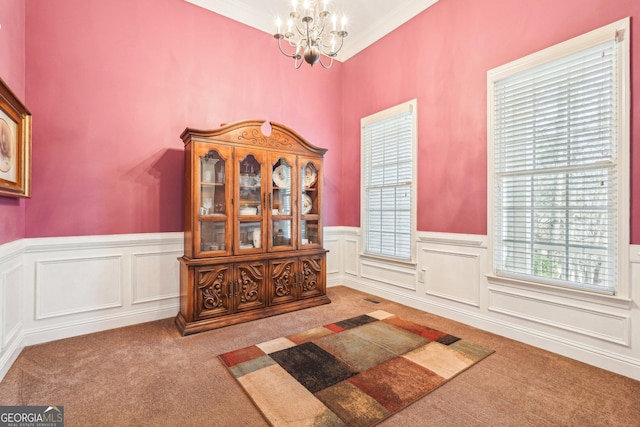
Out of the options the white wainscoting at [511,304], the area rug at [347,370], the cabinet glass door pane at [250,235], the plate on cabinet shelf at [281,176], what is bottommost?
the area rug at [347,370]

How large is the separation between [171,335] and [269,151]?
2.10m

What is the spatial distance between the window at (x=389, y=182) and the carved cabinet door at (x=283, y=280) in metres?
1.24

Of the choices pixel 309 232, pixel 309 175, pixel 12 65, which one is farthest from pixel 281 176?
pixel 12 65

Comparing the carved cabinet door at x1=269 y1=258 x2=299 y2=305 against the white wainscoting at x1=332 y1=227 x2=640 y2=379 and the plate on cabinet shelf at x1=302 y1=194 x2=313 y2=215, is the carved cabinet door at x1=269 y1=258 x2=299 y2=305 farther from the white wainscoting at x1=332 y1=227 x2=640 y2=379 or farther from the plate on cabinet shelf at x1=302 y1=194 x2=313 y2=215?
the white wainscoting at x1=332 y1=227 x2=640 y2=379

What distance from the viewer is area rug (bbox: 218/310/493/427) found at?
5.94ft

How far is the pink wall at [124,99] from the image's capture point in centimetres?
277

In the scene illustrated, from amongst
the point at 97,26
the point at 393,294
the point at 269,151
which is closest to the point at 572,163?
the point at 393,294

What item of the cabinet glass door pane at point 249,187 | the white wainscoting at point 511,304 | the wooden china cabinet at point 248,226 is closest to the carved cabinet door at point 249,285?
the wooden china cabinet at point 248,226

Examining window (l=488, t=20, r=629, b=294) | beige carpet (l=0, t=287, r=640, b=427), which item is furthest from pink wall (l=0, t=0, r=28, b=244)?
window (l=488, t=20, r=629, b=294)

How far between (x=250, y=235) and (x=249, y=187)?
530mm

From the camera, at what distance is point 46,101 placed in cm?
276

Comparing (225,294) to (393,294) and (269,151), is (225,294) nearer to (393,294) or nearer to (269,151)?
(269,151)

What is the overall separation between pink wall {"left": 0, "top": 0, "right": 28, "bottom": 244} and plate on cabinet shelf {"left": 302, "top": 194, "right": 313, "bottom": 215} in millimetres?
2609

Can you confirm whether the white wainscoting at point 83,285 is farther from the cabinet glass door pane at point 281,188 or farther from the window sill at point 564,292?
the window sill at point 564,292
